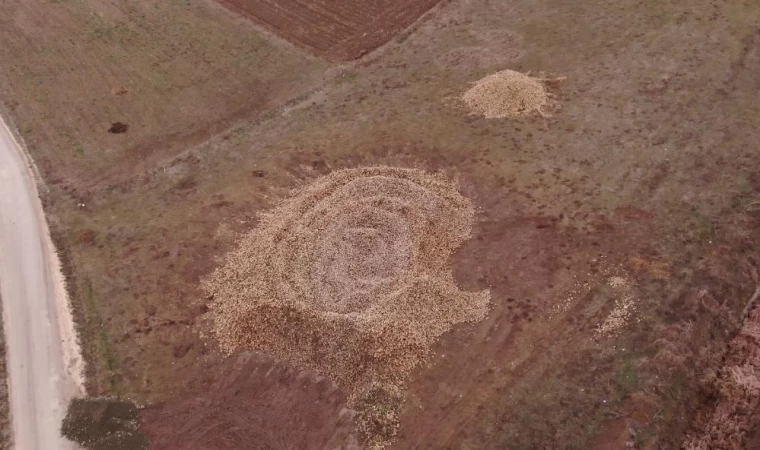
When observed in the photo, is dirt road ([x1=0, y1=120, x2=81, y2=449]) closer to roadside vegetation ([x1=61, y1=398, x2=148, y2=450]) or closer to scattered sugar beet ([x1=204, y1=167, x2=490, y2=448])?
roadside vegetation ([x1=61, y1=398, x2=148, y2=450])

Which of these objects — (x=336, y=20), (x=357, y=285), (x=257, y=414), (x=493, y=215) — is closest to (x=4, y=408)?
(x=257, y=414)

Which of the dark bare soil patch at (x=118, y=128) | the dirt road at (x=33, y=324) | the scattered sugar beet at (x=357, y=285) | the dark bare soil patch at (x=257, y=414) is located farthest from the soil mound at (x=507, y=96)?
the dirt road at (x=33, y=324)

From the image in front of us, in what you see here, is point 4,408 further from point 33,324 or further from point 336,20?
point 336,20

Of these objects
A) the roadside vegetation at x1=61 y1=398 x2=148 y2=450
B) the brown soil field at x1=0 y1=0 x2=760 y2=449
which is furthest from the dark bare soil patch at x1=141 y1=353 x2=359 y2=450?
the roadside vegetation at x1=61 y1=398 x2=148 y2=450

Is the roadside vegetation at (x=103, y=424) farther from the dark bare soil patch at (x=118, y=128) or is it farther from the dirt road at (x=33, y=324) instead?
the dark bare soil patch at (x=118, y=128)

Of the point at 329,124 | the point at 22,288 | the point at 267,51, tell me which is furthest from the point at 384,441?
the point at 267,51
